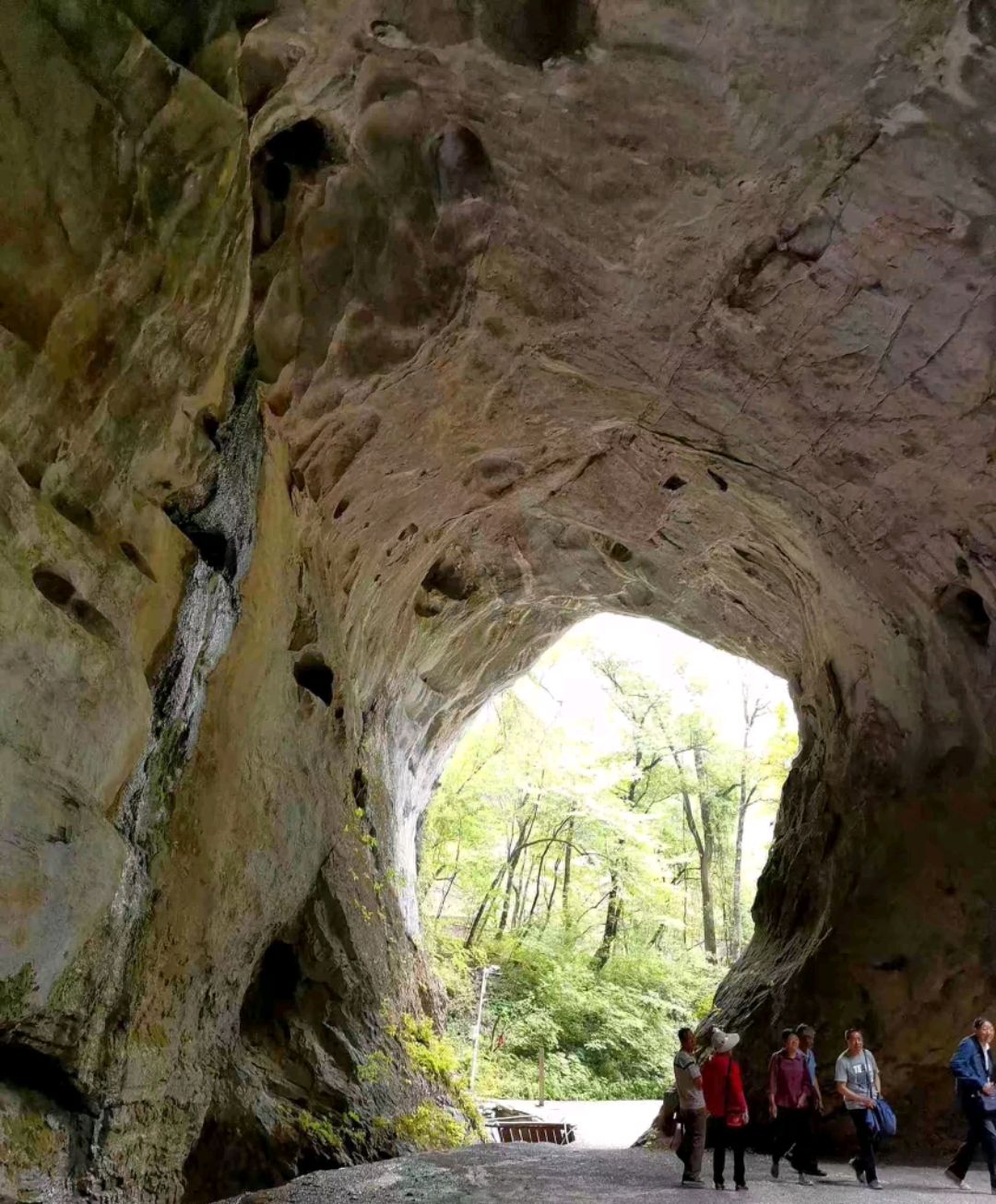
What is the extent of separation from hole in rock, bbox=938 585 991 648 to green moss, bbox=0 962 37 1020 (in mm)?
8002

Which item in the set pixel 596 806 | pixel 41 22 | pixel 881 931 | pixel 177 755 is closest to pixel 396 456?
pixel 177 755

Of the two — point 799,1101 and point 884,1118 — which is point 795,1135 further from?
point 884,1118

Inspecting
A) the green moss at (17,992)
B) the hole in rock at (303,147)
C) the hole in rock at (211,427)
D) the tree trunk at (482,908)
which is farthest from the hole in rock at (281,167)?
the tree trunk at (482,908)

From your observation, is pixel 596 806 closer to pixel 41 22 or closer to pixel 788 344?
pixel 788 344

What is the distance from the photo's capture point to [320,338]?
7426mm

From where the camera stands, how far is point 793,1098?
7016 mm

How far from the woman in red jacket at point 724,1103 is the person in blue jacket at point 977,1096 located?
1.47 m

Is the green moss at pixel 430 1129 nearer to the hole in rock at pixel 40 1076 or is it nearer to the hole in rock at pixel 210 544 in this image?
the hole in rock at pixel 40 1076

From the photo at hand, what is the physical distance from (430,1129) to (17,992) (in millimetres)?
6332

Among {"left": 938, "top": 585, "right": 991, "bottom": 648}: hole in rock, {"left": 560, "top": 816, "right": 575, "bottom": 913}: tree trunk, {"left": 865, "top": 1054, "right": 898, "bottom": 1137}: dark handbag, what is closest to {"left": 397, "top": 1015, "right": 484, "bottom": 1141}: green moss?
{"left": 865, "top": 1054, "right": 898, "bottom": 1137}: dark handbag

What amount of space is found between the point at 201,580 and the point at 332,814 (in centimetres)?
386

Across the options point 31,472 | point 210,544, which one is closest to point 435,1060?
point 210,544

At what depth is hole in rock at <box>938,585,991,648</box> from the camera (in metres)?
8.69

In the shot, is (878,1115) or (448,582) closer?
(878,1115)
